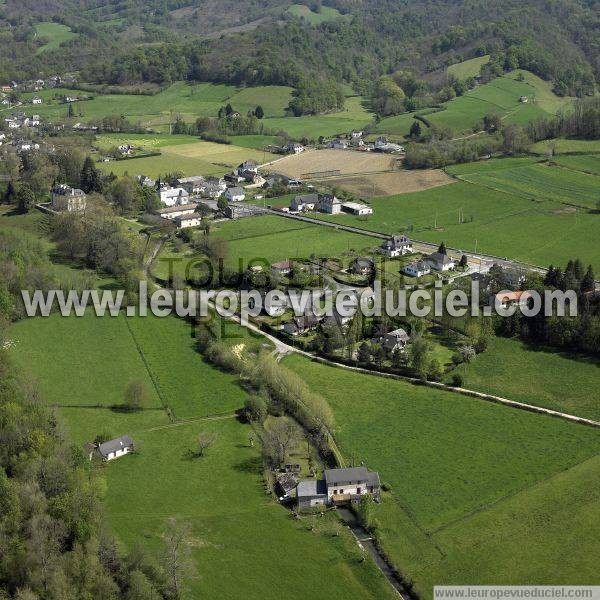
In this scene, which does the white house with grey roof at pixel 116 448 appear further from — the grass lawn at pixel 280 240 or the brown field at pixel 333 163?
the brown field at pixel 333 163

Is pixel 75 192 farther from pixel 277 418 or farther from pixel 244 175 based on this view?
pixel 277 418

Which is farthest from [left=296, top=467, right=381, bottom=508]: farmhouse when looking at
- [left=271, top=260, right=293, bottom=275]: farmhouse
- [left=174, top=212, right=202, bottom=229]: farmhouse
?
[left=174, top=212, right=202, bottom=229]: farmhouse

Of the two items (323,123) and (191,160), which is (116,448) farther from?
(323,123)

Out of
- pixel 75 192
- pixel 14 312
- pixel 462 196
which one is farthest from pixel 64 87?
pixel 14 312

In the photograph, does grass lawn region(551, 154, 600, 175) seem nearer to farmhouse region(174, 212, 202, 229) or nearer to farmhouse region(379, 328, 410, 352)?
farmhouse region(174, 212, 202, 229)

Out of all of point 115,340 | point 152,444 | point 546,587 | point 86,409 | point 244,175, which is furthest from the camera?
point 244,175

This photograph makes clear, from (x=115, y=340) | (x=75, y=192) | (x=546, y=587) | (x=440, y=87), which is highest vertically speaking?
(x=440, y=87)

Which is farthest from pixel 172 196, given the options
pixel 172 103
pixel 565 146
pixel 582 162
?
pixel 172 103
